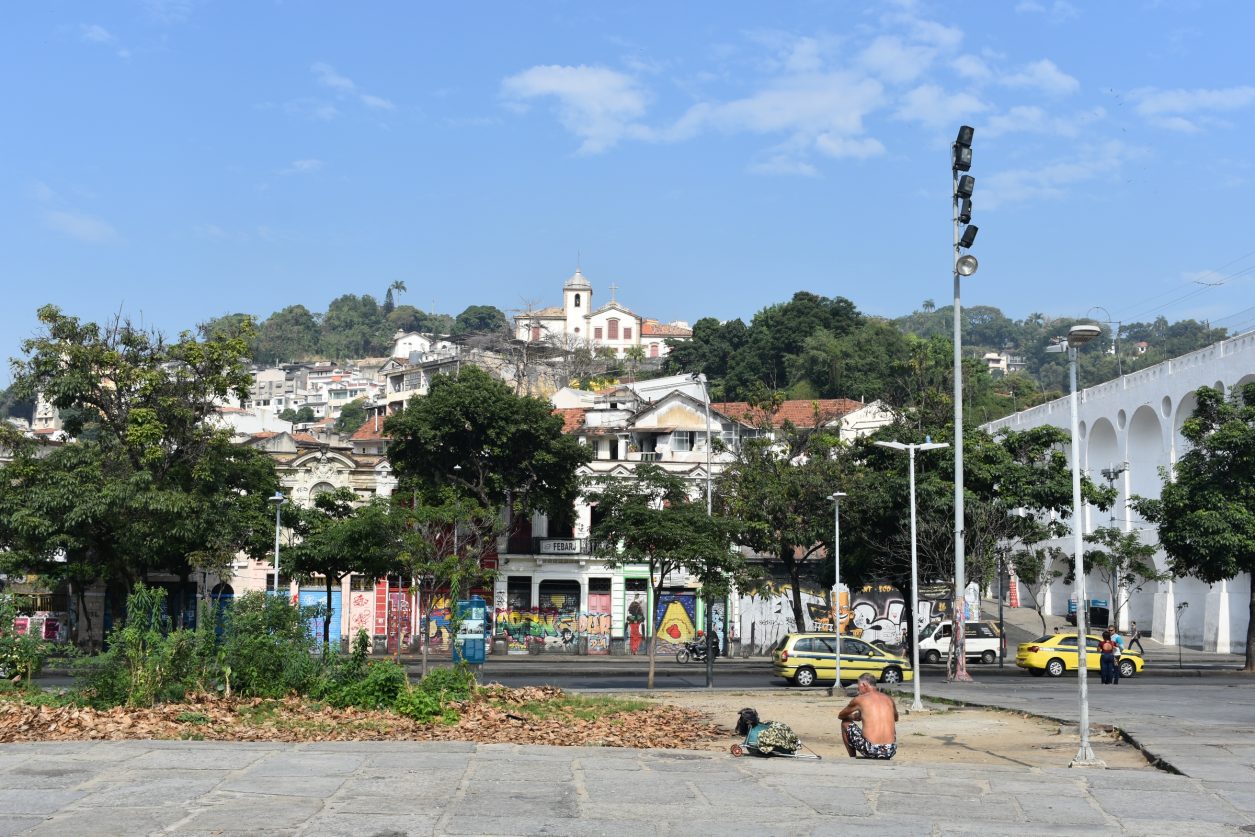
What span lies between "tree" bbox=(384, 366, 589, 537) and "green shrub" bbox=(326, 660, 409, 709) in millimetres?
32335

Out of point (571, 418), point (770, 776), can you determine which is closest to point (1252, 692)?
point (770, 776)

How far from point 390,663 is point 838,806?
30.6ft

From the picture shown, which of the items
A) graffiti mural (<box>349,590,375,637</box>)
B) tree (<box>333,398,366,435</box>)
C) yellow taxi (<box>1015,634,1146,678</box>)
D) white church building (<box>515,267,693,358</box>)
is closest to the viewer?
yellow taxi (<box>1015,634,1146,678</box>)

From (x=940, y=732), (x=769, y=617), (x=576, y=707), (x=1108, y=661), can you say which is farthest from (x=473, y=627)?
(x=940, y=732)

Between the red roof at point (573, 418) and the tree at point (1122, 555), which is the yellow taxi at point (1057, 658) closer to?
the tree at point (1122, 555)

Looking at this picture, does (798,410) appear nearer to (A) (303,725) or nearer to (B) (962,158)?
(B) (962,158)

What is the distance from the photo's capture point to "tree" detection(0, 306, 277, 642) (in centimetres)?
4334

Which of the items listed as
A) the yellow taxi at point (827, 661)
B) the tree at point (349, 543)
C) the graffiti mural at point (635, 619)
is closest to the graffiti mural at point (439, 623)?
the tree at point (349, 543)

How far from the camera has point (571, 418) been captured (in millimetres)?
69625

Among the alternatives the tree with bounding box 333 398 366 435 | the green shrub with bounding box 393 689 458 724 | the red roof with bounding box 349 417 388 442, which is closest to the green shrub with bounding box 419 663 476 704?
the green shrub with bounding box 393 689 458 724

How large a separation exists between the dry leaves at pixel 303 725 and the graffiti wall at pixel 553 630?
115 ft

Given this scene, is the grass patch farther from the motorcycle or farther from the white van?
the white van

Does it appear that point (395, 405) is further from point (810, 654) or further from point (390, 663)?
point (390, 663)

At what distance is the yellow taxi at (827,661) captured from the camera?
36.3 m
